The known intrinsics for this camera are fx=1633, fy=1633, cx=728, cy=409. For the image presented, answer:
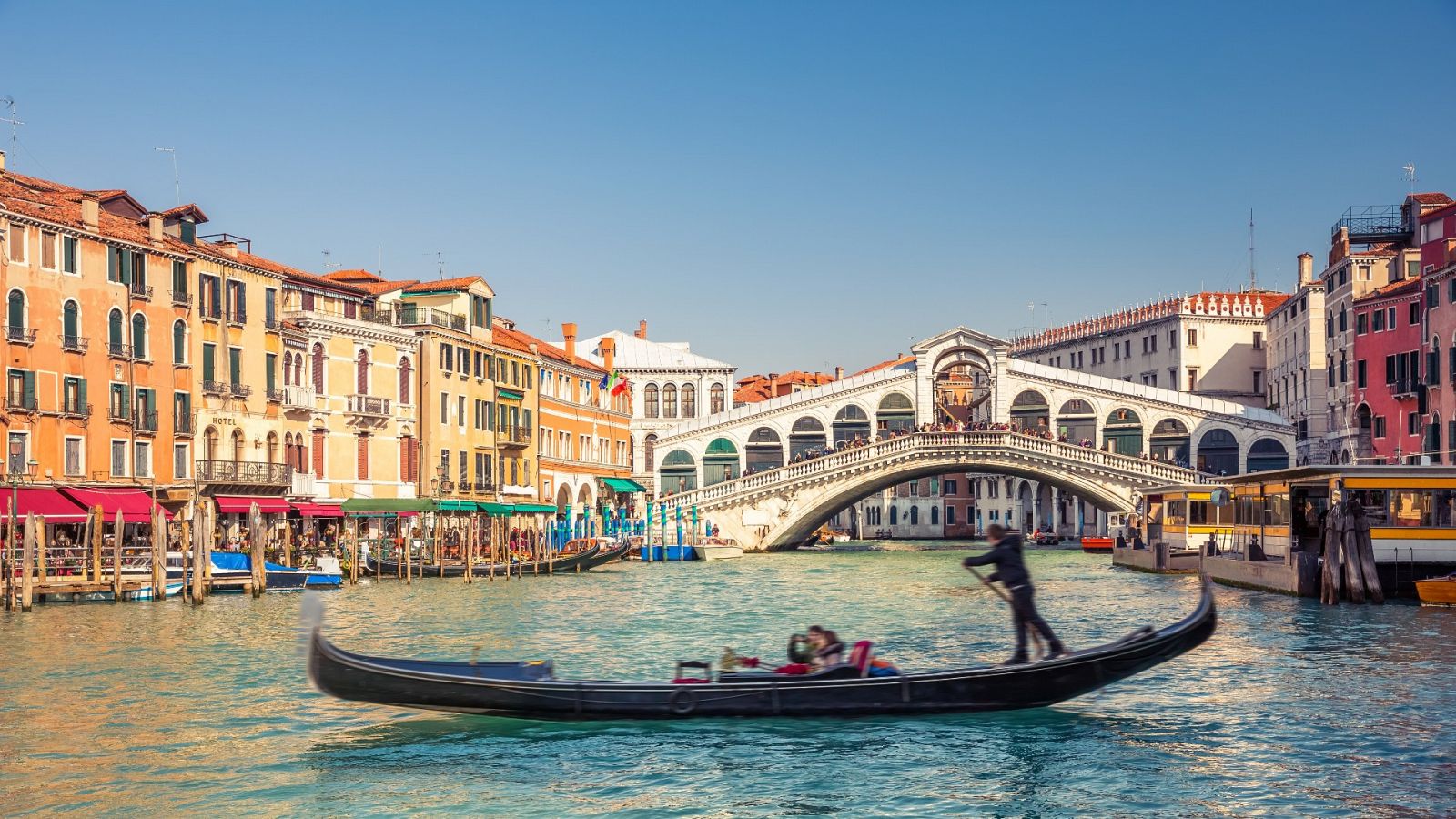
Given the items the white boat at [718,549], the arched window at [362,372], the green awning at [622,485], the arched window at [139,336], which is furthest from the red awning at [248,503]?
the green awning at [622,485]

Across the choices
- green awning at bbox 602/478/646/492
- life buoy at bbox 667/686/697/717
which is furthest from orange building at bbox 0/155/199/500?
green awning at bbox 602/478/646/492

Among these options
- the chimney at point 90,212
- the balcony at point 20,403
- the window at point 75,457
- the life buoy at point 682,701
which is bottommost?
the life buoy at point 682,701

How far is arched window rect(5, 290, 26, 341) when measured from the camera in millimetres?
24141

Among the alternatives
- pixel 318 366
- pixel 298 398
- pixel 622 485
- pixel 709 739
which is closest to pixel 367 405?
pixel 318 366

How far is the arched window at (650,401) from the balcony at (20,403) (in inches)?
1151

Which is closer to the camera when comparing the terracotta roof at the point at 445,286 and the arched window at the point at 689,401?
the terracotta roof at the point at 445,286

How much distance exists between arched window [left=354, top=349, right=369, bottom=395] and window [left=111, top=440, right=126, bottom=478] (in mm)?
7539

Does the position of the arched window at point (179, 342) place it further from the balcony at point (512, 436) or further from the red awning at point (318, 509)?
the balcony at point (512, 436)

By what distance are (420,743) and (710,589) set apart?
16748mm

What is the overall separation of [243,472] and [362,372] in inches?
193

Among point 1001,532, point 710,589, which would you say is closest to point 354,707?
point 1001,532

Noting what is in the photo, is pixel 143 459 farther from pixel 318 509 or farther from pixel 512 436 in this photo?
pixel 512 436

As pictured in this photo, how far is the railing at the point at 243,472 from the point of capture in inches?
1121

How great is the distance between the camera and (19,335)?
2428 centimetres
